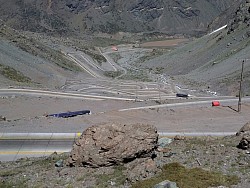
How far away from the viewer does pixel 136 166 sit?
61.2 ft

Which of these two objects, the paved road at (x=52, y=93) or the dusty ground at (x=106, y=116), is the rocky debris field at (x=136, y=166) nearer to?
the dusty ground at (x=106, y=116)

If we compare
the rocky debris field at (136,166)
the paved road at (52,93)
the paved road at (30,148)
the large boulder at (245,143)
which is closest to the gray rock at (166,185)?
the rocky debris field at (136,166)

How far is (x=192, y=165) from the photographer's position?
64.2 ft

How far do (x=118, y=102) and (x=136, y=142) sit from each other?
3566 centimetres

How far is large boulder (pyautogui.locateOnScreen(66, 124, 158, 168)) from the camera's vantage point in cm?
1950

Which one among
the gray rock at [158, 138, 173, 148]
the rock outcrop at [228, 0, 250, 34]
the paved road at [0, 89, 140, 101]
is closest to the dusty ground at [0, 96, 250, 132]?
the paved road at [0, 89, 140, 101]

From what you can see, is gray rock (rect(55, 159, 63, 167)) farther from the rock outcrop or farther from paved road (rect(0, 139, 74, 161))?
the rock outcrop

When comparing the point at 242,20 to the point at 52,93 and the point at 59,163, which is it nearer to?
the point at 52,93

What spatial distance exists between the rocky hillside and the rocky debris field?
4725 cm

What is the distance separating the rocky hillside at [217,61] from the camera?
78.7m

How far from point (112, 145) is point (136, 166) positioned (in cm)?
169

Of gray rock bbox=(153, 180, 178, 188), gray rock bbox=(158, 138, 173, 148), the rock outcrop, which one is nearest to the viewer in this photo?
gray rock bbox=(153, 180, 178, 188)

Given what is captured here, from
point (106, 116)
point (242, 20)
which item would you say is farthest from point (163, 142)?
point (242, 20)

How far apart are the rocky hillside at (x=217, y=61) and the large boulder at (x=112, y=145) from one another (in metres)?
48.8
